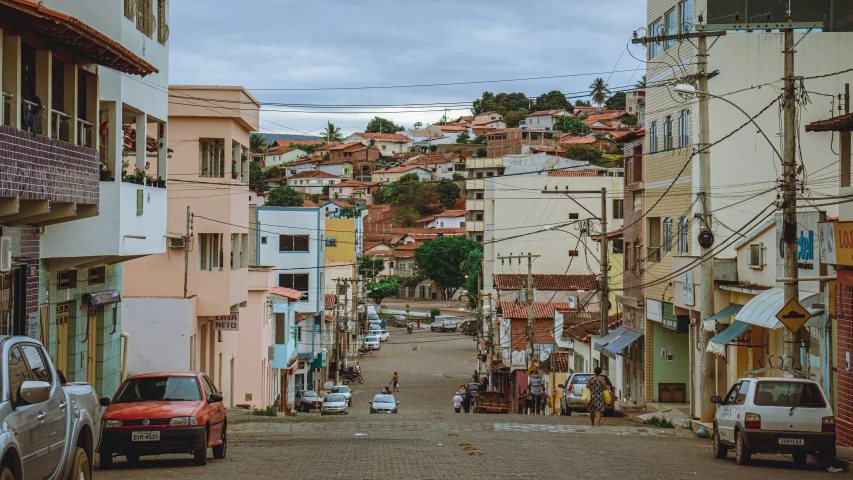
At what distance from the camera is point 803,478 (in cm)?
1598

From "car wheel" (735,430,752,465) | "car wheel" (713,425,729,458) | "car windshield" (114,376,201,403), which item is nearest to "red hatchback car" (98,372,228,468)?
"car windshield" (114,376,201,403)

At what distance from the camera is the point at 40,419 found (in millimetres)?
9594

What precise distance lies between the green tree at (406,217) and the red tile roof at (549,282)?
82932mm

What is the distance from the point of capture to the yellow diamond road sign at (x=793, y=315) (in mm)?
19875

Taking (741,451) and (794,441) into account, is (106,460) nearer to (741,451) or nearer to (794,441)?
(741,451)

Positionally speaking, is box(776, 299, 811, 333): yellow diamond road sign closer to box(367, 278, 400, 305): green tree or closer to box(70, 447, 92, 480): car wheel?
box(70, 447, 92, 480): car wheel

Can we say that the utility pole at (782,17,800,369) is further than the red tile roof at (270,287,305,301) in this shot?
No

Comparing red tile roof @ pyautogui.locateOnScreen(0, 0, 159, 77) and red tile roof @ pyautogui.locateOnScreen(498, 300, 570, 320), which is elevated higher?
red tile roof @ pyautogui.locateOnScreen(0, 0, 159, 77)

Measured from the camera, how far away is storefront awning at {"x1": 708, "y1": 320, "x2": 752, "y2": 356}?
2717cm

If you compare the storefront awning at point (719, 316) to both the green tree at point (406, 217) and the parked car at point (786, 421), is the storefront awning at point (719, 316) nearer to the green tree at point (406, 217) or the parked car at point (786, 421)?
the parked car at point (786, 421)

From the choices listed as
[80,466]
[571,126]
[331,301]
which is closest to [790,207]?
[80,466]

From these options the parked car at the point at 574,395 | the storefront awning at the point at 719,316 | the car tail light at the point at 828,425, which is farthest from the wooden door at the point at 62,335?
the parked car at the point at 574,395

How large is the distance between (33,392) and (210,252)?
26290 mm

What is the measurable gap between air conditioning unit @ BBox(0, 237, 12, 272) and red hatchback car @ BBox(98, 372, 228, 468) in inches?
107
